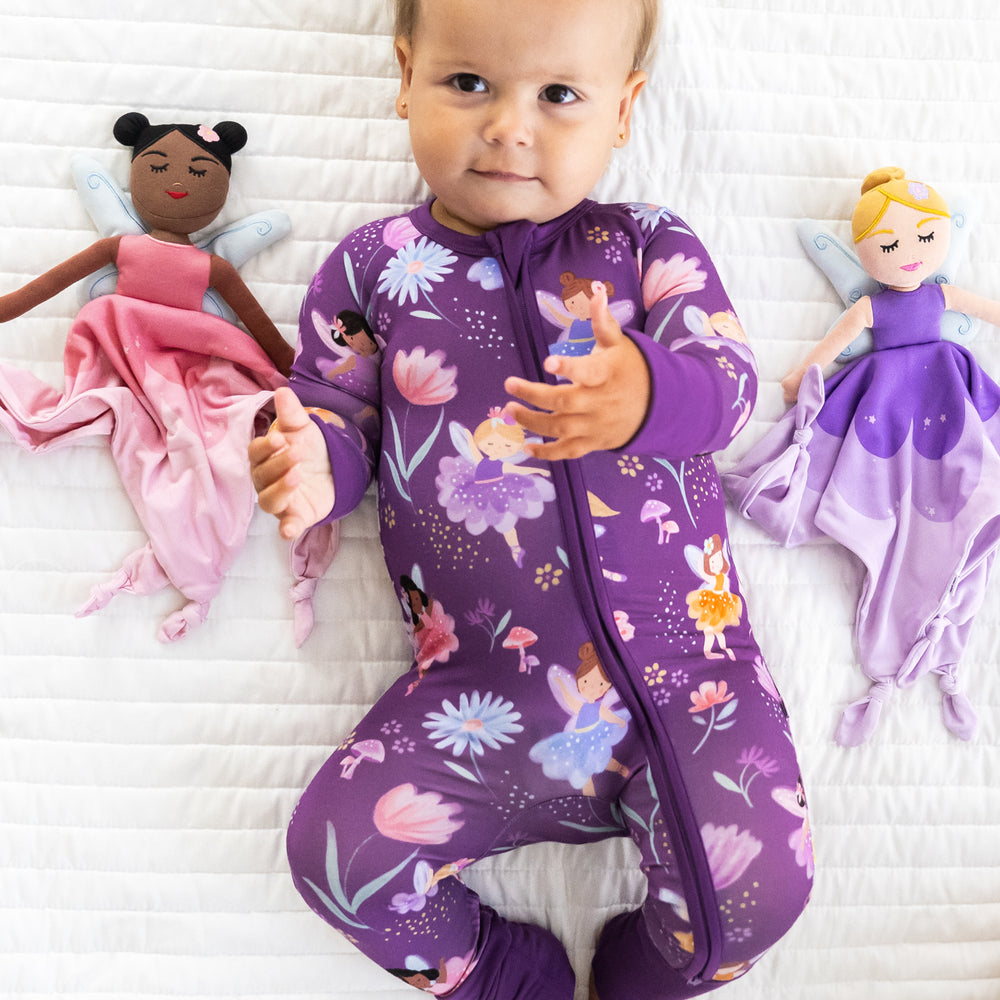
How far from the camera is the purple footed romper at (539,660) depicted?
0.88 meters

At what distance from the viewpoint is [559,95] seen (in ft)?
2.85

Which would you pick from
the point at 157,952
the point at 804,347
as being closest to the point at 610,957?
the point at 157,952

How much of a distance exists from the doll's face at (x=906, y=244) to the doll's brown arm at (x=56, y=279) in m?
0.82

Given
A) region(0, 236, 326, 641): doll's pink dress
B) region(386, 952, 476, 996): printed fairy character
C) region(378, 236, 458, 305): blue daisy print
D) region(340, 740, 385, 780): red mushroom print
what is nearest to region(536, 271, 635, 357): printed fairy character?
region(378, 236, 458, 305): blue daisy print

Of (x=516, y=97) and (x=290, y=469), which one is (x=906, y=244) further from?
(x=290, y=469)

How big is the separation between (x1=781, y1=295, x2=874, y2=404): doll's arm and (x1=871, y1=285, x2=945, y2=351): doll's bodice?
0.04ft

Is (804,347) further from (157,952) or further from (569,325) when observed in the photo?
(157,952)

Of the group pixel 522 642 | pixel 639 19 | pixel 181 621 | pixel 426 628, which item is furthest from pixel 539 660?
pixel 639 19

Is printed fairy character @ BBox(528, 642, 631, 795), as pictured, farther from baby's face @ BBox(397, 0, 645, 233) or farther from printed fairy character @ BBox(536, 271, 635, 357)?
baby's face @ BBox(397, 0, 645, 233)

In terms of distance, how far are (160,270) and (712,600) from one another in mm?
674

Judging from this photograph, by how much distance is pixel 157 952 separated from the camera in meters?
1.02

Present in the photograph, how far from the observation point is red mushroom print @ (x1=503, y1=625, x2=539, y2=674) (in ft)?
3.00

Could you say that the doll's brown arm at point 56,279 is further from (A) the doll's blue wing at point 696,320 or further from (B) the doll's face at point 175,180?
(A) the doll's blue wing at point 696,320

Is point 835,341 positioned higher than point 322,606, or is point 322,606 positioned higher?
point 835,341
